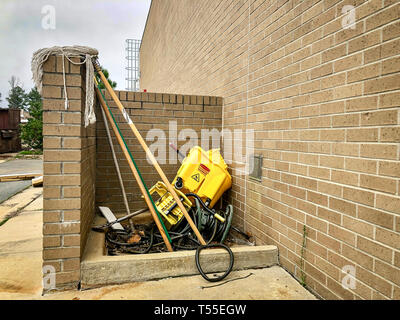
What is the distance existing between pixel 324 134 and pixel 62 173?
1969 mm

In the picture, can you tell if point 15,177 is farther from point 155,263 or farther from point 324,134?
point 324,134

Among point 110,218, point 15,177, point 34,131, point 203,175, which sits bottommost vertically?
point 15,177

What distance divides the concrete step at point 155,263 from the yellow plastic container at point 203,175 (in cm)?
91

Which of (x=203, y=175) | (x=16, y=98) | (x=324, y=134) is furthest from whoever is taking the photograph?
(x=16, y=98)

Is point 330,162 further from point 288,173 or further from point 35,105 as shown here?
point 35,105

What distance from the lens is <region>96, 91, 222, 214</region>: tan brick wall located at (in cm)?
385

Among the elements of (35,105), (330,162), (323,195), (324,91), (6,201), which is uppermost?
(35,105)

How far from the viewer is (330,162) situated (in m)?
2.01

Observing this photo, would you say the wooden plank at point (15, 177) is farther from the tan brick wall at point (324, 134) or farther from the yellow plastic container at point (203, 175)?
the tan brick wall at point (324, 134)

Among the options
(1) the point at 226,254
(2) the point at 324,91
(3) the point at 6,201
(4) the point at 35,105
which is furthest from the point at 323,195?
(4) the point at 35,105

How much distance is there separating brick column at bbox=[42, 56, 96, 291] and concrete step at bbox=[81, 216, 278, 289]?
0.44 feet

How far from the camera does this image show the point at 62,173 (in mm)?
2201

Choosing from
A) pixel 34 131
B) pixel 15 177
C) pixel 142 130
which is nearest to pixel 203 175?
pixel 142 130
